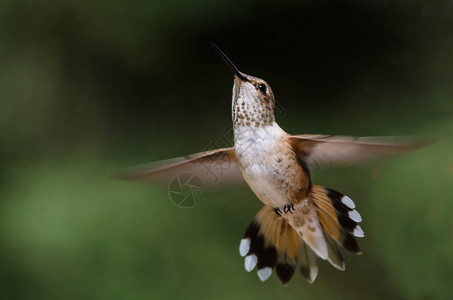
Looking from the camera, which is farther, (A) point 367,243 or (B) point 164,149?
(B) point 164,149

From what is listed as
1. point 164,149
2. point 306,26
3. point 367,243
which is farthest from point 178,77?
point 367,243

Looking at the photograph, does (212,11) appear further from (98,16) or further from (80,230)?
(80,230)

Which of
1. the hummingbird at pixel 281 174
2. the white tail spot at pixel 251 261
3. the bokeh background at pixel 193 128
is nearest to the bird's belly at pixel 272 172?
the hummingbird at pixel 281 174

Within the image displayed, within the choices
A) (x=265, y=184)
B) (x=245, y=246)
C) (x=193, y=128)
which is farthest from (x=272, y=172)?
(x=193, y=128)

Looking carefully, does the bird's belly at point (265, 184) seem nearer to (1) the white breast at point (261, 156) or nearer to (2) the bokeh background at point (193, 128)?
(1) the white breast at point (261, 156)

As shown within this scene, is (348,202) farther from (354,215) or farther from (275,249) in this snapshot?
(275,249)

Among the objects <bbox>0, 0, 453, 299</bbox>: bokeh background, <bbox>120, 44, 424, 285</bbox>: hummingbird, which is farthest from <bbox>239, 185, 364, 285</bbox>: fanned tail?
<bbox>0, 0, 453, 299</bbox>: bokeh background
